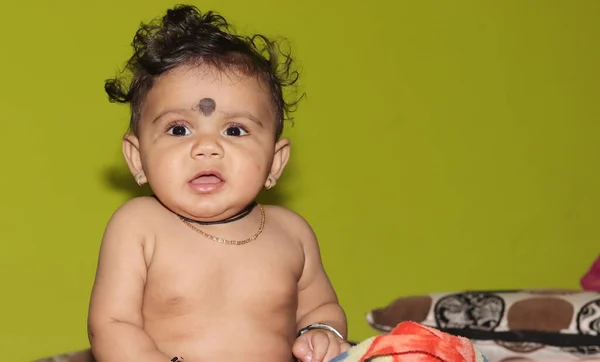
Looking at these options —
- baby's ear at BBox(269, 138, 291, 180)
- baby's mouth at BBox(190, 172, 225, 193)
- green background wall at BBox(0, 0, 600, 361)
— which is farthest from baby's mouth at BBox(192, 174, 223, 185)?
green background wall at BBox(0, 0, 600, 361)

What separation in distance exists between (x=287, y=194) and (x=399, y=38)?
17.4 inches

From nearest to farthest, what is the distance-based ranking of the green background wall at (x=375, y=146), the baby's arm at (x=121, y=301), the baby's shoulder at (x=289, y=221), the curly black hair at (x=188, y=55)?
the baby's arm at (x=121, y=301) → the curly black hair at (x=188, y=55) → the baby's shoulder at (x=289, y=221) → the green background wall at (x=375, y=146)

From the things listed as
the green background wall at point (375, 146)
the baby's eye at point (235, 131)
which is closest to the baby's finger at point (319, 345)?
the baby's eye at point (235, 131)

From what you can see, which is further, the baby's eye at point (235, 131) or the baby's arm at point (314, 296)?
the baby's arm at point (314, 296)

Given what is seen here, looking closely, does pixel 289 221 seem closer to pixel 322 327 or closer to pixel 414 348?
pixel 322 327

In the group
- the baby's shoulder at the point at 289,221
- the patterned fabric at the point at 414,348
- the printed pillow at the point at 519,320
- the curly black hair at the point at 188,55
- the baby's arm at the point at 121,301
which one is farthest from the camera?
the printed pillow at the point at 519,320

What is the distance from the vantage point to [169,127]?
1.34m

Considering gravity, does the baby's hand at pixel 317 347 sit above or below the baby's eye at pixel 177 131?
below

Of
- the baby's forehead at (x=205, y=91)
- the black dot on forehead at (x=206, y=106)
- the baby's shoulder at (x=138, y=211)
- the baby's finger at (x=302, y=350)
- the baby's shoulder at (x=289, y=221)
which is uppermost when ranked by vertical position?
the baby's forehead at (x=205, y=91)

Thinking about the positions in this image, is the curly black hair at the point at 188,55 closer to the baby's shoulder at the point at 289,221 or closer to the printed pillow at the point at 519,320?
the baby's shoulder at the point at 289,221

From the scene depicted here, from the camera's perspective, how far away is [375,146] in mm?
2207

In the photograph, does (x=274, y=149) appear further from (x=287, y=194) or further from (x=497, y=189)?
(x=497, y=189)

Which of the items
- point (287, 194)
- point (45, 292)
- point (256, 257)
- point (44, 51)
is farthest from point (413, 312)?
point (44, 51)

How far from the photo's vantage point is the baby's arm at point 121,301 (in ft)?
4.14
